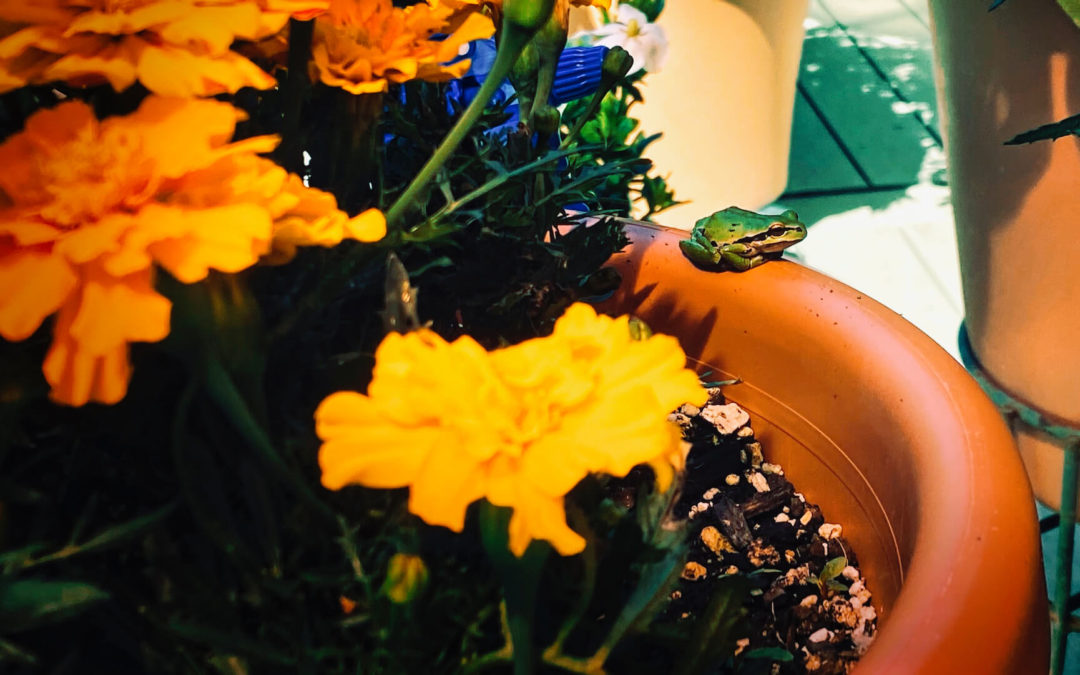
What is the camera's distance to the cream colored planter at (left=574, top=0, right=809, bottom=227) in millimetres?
951

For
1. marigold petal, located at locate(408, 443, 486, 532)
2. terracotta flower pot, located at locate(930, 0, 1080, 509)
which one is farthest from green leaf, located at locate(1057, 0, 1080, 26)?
marigold petal, located at locate(408, 443, 486, 532)

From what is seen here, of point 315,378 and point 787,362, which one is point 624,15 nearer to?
point 787,362

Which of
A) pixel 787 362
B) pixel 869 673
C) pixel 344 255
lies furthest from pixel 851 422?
pixel 344 255

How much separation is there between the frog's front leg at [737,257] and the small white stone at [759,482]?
129 millimetres

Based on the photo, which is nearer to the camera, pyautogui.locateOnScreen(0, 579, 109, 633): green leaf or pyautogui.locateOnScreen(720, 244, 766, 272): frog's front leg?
pyautogui.locateOnScreen(0, 579, 109, 633): green leaf

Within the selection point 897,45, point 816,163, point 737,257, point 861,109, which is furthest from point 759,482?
point 897,45

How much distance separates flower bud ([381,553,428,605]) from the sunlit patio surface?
0.71 metres

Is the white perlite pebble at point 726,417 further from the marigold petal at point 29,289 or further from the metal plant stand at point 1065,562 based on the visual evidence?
the marigold petal at point 29,289

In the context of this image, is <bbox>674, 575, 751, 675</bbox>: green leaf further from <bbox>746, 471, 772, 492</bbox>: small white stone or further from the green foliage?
<bbox>746, 471, 772, 492</bbox>: small white stone

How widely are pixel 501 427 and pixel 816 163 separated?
1.24 metres

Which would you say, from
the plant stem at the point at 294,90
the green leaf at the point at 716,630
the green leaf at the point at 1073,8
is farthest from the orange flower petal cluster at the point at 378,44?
the green leaf at the point at 1073,8

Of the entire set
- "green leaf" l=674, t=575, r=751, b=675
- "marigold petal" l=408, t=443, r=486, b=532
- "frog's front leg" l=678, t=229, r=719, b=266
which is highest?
"marigold petal" l=408, t=443, r=486, b=532

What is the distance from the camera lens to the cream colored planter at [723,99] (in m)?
0.95

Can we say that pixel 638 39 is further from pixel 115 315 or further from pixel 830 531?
pixel 115 315
